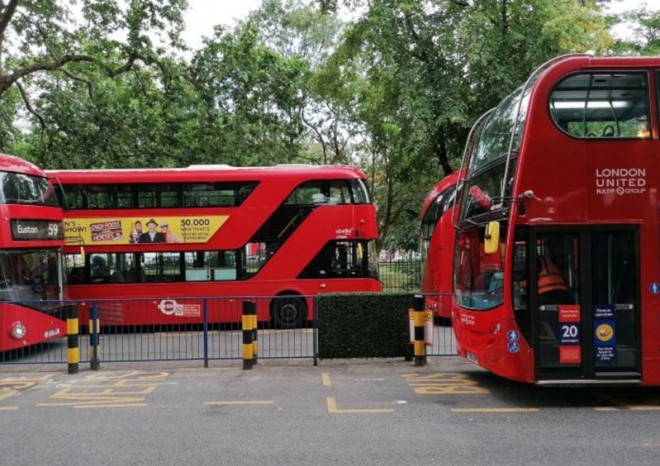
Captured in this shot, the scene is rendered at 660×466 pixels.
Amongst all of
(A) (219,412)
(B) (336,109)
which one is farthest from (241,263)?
(B) (336,109)

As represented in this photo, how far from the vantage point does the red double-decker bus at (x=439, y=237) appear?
1533cm

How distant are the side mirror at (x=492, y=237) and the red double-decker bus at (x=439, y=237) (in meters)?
7.26

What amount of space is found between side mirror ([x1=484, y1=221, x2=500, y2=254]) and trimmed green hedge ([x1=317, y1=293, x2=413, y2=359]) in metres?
2.99

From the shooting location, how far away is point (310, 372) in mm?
9500

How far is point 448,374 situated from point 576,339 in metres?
2.47

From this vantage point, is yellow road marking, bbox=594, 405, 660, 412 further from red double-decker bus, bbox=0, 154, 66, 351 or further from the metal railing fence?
red double-decker bus, bbox=0, 154, 66, 351

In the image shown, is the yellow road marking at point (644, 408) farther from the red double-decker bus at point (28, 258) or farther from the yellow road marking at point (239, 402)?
the red double-decker bus at point (28, 258)

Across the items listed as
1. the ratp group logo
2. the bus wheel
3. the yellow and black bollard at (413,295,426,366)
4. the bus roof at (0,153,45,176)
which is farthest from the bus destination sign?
the ratp group logo

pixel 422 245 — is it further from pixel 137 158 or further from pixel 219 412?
pixel 219 412

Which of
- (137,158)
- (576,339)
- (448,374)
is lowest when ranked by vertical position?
(448,374)

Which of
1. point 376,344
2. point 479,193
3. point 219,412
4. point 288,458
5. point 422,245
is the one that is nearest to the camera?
point 288,458

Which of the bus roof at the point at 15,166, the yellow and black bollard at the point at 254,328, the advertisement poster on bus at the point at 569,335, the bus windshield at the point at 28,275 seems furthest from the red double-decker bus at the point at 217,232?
the advertisement poster on bus at the point at 569,335

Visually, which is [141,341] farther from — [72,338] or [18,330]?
[18,330]

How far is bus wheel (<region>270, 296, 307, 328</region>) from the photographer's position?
546 inches
